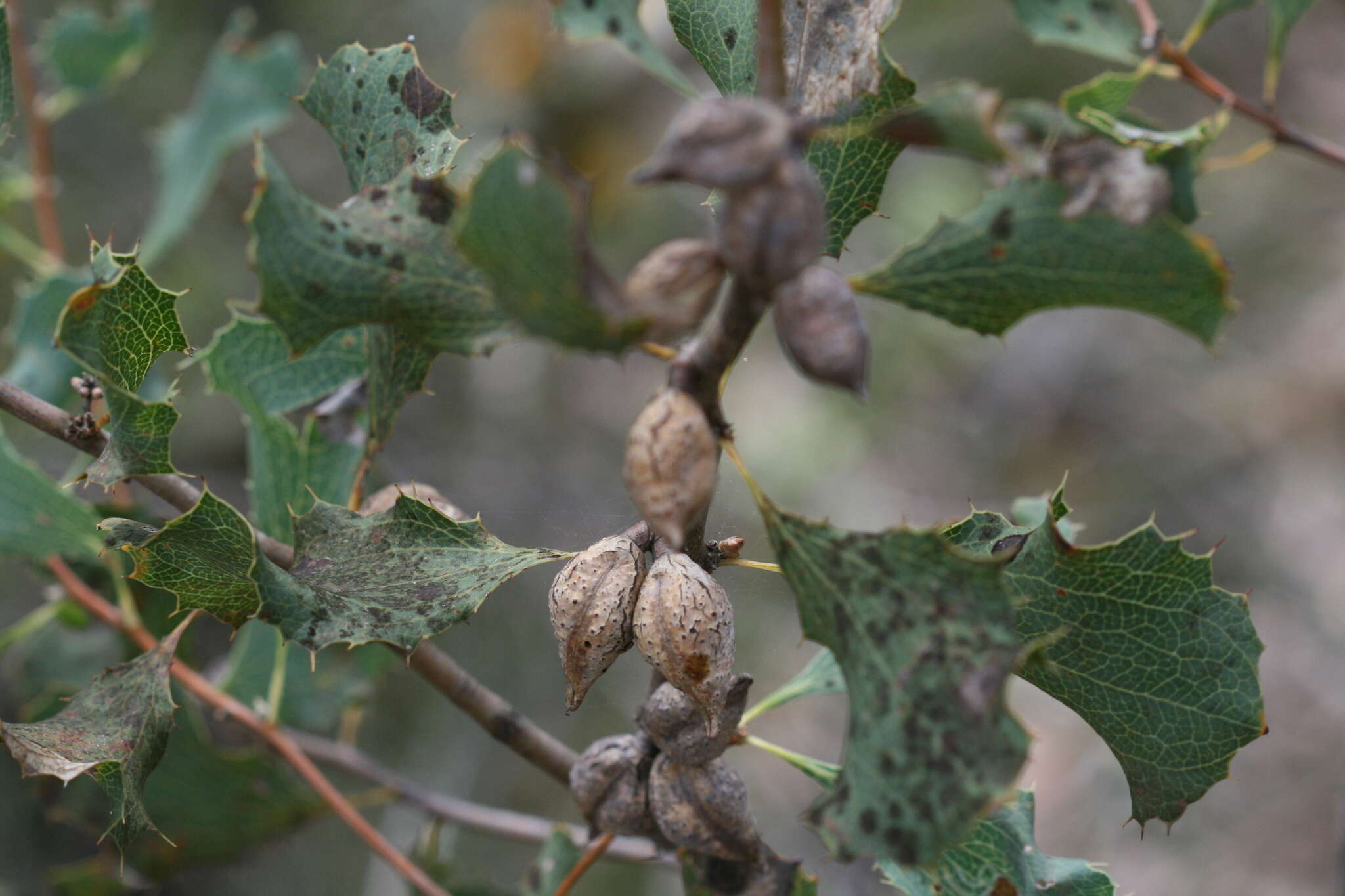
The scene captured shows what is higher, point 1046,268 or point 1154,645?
point 1046,268

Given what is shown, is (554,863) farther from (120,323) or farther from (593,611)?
(120,323)

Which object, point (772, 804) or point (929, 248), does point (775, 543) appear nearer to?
point (929, 248)

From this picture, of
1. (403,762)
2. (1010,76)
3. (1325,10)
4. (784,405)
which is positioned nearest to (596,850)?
(403,762)

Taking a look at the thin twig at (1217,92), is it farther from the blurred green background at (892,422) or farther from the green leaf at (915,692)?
the blurred green background at (892,422)

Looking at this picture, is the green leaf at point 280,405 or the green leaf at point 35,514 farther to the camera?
the green leaf at point 280,405

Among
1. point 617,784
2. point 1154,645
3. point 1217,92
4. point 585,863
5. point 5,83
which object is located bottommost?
point 585,863

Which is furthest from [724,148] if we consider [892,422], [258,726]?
[892,422]

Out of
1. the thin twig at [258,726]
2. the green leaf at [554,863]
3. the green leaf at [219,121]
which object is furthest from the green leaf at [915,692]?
the green leaf at [219,121]

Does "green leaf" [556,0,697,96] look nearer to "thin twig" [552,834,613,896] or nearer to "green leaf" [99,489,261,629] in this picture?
"green leaf" [99,489,261,629]
